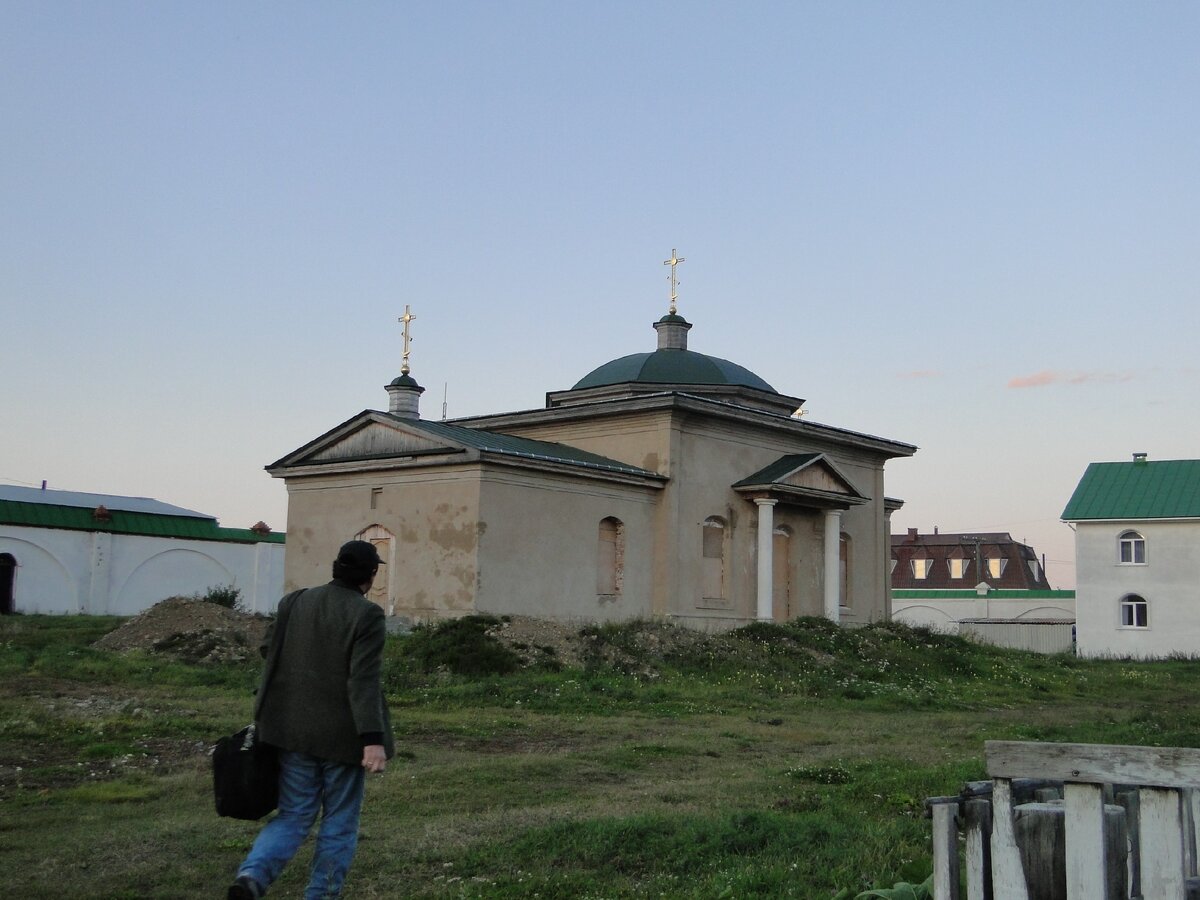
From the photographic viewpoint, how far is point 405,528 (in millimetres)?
25078

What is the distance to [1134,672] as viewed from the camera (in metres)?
30.1

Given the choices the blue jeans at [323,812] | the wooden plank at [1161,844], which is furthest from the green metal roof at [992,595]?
the wooden plank at [1161,844]

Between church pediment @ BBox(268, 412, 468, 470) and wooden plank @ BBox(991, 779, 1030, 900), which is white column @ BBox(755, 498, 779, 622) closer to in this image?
church pediment @ BBox(268, 412, 468, 470)

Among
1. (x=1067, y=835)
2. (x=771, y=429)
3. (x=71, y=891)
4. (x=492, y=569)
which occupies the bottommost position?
(x=71, y=891)

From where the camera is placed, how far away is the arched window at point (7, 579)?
3441 centimetres

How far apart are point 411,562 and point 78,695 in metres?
8.67

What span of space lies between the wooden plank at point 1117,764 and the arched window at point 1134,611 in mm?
41093

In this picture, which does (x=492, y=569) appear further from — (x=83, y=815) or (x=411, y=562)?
(x=83, y=815)

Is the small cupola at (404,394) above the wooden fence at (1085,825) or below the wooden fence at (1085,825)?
above

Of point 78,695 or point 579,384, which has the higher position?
point 579,384

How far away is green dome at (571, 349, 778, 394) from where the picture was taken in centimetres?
3175

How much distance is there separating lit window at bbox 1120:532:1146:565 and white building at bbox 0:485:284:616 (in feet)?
92.3

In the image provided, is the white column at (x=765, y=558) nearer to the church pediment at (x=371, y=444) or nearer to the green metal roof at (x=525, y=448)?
the green metal roof at (x=525, y=448)

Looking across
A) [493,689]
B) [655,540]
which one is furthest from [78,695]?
[655,540]
